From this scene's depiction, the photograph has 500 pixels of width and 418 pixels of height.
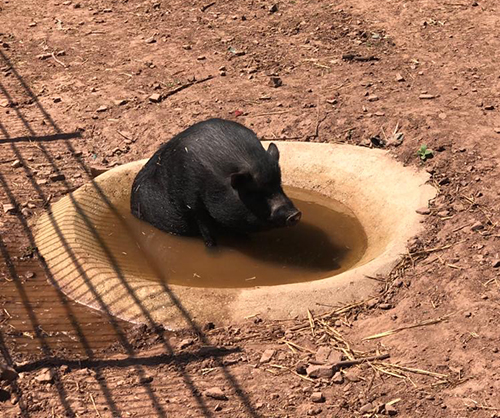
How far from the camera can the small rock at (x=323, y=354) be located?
18.0ft

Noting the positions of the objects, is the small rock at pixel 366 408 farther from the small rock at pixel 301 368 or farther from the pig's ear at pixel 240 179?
the pig's ear at pixel 240 179

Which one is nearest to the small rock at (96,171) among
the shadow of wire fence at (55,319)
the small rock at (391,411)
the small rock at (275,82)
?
the shadow of wire fence at (55,319)

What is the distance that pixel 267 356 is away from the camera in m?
5.57

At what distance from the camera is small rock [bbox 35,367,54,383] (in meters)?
5.37

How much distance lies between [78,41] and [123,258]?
17.8 ft

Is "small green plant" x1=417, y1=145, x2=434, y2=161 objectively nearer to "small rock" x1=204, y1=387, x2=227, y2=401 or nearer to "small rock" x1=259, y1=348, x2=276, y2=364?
"small rock" x1=259, y1=348, x2=276, y2=364

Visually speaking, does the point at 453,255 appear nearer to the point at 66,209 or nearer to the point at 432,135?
the point at 432,135

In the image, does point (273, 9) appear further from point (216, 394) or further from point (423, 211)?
point (216, 394)

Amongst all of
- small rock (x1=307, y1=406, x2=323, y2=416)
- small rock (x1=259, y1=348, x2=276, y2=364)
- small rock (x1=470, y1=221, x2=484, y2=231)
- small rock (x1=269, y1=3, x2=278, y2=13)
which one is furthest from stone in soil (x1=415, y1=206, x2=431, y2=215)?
small rock (x1=269, y1=3, x2=278, y2=13)

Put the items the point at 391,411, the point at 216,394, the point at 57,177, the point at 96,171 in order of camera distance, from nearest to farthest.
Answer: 1. the point at 391,411
2. the point at 216,394
3. the point at 57,177
4. the point at 96,171

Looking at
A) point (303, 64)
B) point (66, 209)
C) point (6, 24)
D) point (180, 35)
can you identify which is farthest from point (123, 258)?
point (6, 24)

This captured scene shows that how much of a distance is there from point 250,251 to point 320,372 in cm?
234

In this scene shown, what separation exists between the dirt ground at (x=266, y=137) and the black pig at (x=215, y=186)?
117cm

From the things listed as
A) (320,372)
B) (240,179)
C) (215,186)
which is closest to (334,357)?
(320,372)
